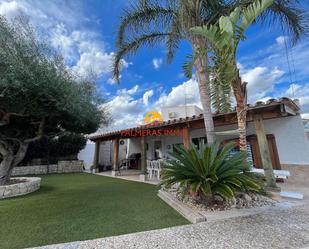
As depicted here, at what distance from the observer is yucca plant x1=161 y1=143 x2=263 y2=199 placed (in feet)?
13.3

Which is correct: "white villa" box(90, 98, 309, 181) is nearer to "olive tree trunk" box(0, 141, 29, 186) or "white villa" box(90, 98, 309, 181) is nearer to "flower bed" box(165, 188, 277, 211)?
"flower bed" box(165, 188, 277, 211)

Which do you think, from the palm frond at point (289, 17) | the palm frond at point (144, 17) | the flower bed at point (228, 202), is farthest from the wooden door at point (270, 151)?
the palm frond at point (144, 17)

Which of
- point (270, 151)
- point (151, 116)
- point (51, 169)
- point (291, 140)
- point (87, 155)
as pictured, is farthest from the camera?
point (151, 116)

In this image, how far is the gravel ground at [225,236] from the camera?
2.75 metres

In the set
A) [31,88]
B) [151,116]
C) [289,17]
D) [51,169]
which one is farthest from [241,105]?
[151,116]

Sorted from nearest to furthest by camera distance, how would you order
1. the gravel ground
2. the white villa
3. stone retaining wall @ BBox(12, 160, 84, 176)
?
the gravel ground < the white villa < stone retaining wall @ BBox(12, 160, 84, 176)

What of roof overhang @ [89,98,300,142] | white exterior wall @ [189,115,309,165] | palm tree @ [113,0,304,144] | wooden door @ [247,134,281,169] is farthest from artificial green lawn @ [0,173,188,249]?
white exterior wall @ [189,115,309,165]

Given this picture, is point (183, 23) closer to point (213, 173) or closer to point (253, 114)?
point (253, 114)

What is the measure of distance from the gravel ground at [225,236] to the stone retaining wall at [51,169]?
12763 mm

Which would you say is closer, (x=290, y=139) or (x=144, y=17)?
(x=144, y=17)

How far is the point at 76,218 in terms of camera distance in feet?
13.0

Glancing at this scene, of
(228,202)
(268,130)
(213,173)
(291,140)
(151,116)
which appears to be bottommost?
(228,202)

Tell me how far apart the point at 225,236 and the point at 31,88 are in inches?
242

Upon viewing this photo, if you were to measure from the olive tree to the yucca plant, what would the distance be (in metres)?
4.37
